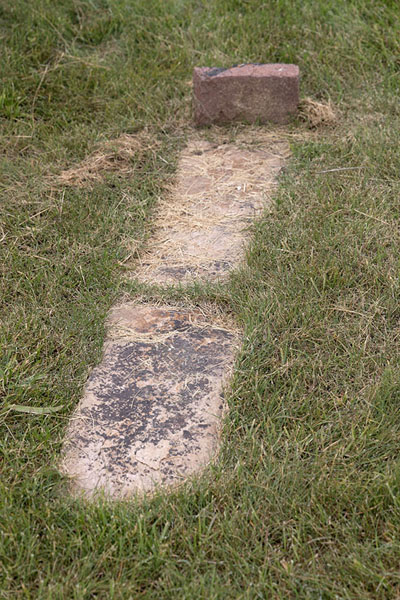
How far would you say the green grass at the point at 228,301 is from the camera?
2.01 meters

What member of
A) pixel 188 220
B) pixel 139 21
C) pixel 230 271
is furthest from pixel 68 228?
pixel 139 21

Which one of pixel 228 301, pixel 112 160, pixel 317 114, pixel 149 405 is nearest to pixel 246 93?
pixel 317 114

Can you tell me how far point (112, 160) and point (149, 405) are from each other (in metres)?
1.90

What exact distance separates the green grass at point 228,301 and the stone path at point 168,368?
0.08m

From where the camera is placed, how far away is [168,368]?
106 inches

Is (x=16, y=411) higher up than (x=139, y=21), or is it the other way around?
(x=139, y=21)

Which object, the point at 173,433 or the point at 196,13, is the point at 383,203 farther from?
the point at 196,13

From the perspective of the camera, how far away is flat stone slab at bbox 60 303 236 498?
2295mm

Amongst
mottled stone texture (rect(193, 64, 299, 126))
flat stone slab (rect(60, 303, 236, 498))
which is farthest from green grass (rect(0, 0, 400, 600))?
mottled stone texture (rect(193, 64, 299, 126))

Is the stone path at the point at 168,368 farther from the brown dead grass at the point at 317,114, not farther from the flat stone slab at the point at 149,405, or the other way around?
the brown dead grass at the point at 317,114

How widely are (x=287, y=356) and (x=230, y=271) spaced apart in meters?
0.60

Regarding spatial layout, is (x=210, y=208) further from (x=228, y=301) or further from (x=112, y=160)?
(x=228, y=301)

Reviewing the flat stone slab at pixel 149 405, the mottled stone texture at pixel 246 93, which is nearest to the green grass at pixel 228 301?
the flat stone slab at pixel 149 405

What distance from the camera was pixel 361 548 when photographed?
1.99 meters
